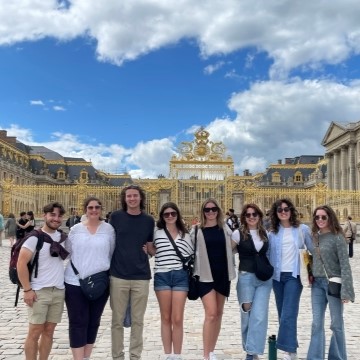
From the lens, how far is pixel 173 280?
16.3ft

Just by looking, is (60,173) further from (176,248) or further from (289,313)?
(289,313)

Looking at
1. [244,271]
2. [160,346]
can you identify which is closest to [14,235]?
[160,346]

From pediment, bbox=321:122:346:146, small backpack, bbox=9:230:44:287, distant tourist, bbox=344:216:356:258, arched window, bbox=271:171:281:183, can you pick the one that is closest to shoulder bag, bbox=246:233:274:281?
small backpack, bbox=9:230:44:287

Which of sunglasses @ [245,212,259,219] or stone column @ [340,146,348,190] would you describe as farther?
stone column @ [340,146,348,190]

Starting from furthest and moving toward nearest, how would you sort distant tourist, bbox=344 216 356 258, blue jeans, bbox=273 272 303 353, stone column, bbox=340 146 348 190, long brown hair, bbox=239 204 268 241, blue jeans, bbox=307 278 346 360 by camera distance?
1. stone column, bbox=340 146 348 190
2. distant tourist, bbox=344 216 356 258
3. long brown hair, bbox=239 204 268 241
4. blue jeans, bbox=273 272 303 353
5. blue jeans, bbox=307 278 346 360

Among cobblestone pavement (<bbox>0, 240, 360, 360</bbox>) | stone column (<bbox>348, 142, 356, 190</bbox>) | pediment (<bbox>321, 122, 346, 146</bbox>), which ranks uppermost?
pediment (<bbox>321, 122, 346, 146</bbox>)

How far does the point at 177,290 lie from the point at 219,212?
0.95 metres

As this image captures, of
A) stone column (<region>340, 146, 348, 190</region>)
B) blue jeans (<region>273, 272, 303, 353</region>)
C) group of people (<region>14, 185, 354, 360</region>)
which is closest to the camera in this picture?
group of people (<region>14, 185, 354, 360</region>)

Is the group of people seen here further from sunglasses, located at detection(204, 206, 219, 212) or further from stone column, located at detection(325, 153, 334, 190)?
stone column, located at detection(325, 153, 334, 190)

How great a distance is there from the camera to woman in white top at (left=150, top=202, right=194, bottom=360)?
4.96m

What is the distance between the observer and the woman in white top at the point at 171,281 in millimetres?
4965

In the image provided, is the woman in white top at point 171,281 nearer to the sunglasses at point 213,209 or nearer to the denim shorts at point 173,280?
the denim shorts at point 173,280

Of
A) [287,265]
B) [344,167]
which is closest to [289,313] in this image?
[287,265]

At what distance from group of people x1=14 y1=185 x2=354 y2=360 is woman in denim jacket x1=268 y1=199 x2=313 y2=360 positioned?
0.01 meters
